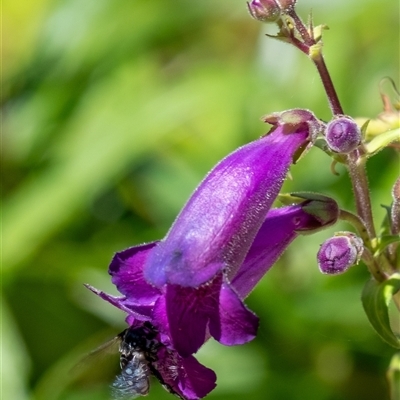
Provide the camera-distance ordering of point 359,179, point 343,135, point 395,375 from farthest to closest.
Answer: point 395,375
point 359,179
point 343,135

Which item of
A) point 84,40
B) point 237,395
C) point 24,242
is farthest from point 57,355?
point 84,40

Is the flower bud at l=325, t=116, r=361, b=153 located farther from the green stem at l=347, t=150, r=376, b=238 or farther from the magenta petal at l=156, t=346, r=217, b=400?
the magenta petal at l=156, t=346, r=217, b=400

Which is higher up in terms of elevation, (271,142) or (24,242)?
(271,142)

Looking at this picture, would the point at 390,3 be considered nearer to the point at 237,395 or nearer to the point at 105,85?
the point at 105,85

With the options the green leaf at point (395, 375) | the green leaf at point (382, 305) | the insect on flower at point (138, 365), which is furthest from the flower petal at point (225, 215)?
the green leaf at point (395, 375)

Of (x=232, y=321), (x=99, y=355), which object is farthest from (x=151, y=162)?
(x=232, y=321)

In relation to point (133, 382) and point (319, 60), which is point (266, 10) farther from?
point (133, 382)
